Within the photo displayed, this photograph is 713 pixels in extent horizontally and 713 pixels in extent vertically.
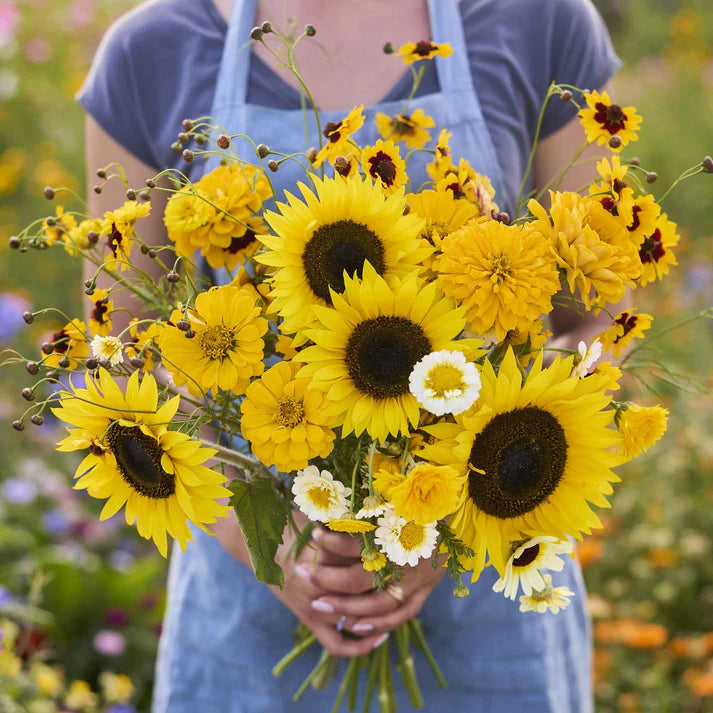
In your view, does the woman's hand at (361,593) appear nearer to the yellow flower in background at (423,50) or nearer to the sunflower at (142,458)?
the sunflower at (142,458)

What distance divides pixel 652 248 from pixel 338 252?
0.83ft

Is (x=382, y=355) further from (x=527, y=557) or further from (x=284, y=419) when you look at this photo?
(x=527, y=557)

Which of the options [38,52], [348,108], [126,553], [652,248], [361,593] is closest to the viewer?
[652,248]

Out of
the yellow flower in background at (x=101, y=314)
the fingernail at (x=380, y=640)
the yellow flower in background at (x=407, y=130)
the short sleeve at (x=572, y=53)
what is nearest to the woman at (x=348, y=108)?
the short sleeve at (x=572, y=53)

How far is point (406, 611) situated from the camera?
855 millimetres

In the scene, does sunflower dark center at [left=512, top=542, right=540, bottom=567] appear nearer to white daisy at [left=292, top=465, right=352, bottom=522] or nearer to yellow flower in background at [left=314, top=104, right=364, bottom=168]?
white daisy at [left=292, top=465, right=352, bottom=522]

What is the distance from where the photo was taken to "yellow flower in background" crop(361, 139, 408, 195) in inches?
23.9

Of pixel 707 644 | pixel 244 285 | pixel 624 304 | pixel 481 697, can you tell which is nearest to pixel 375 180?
pixel 244 285

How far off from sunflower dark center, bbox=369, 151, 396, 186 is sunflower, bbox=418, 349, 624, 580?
0.16 meters

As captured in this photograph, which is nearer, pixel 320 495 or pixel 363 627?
pixel 320 495

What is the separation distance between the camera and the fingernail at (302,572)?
847 mm

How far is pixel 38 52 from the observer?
11.5 ft

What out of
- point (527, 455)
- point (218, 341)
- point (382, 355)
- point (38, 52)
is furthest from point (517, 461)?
point (38, 52)

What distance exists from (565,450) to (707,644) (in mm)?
1254
